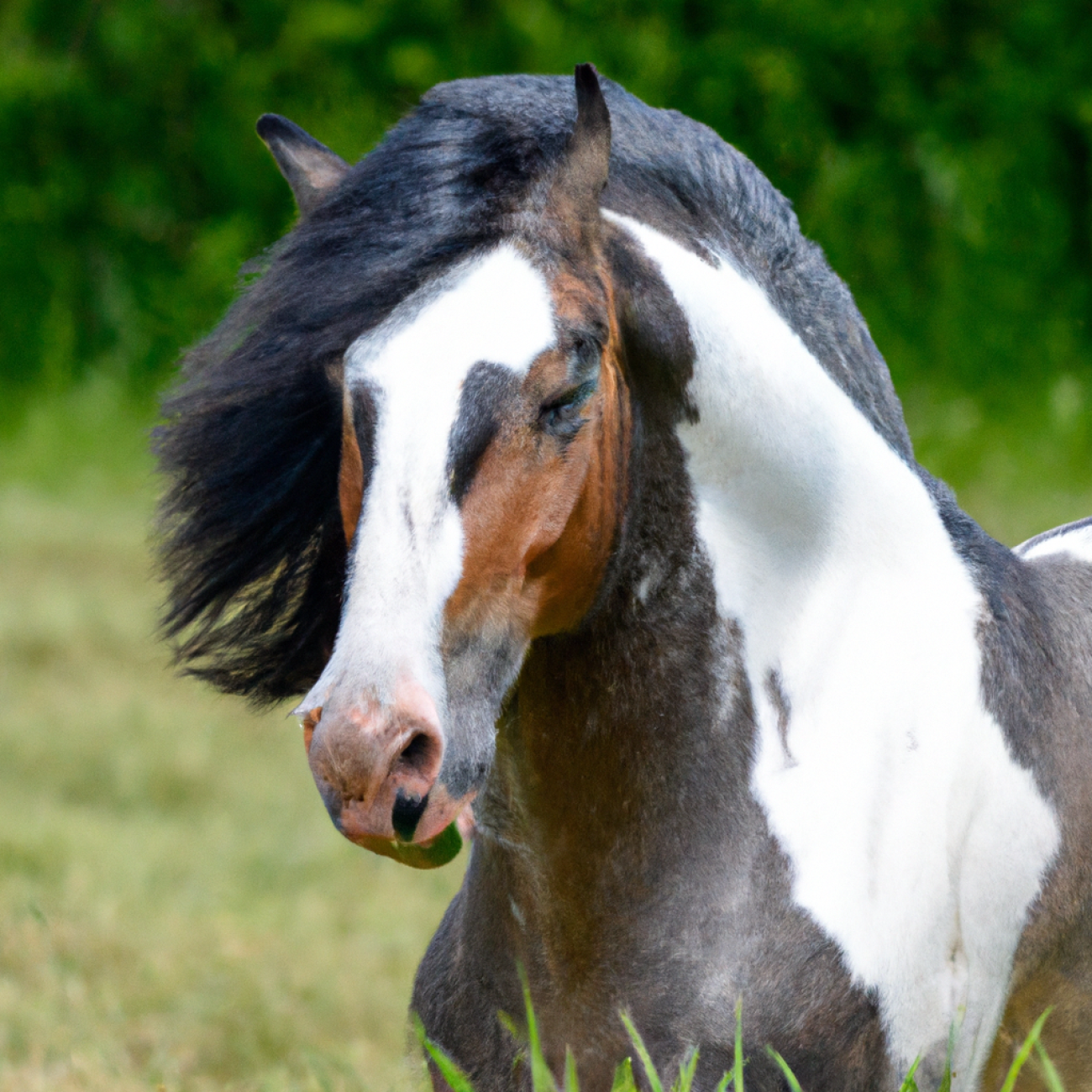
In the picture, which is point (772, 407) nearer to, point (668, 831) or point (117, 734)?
point (668, 831)

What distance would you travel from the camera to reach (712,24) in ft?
26.2

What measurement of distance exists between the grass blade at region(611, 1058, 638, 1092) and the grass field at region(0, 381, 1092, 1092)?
449 millimetres

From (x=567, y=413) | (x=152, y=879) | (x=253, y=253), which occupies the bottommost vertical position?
(x=152, y=879)

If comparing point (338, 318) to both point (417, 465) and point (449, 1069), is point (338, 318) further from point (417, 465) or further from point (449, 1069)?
point (449, 1069)

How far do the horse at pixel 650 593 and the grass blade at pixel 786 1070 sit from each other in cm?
1

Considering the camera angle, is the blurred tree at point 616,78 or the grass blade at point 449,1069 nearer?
the grass blade at point 449,1069

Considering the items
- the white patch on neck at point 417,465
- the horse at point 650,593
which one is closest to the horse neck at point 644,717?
the horse at point 650,593

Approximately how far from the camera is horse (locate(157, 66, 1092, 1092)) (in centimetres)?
161

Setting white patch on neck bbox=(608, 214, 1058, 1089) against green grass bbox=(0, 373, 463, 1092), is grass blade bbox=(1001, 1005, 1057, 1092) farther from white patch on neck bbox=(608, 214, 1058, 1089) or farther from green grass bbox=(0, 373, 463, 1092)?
green grass bbox=(0, 373, 463, 1092)

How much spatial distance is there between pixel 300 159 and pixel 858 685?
3.12 ft

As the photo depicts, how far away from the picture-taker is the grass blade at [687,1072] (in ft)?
5.40

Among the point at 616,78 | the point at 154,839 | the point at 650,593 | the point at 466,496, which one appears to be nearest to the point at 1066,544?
the point at 650,593

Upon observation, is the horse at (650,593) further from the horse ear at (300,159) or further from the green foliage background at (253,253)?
the green foliage background at (253,253)

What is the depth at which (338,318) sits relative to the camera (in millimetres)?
1702
